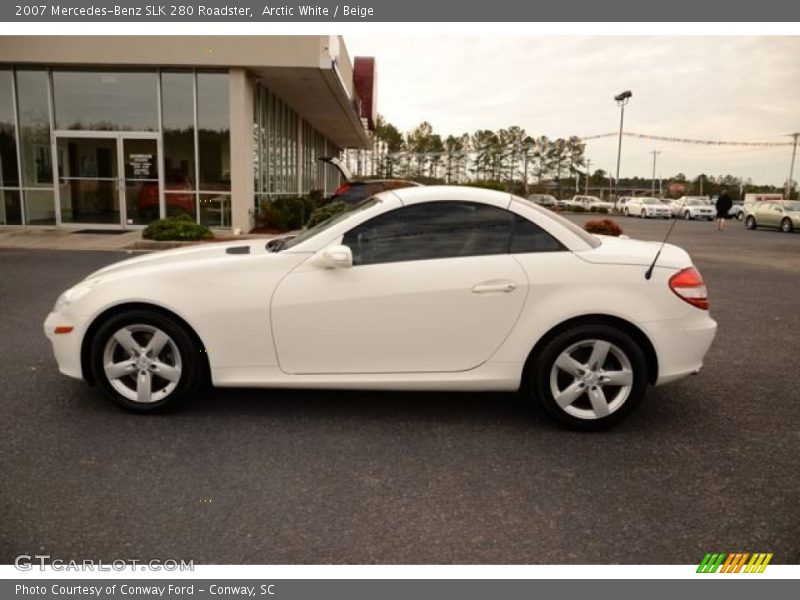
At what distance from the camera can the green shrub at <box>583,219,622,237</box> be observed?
13.6 m

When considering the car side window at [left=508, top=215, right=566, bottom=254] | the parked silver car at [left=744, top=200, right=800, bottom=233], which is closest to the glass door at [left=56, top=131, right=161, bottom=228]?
the car side window at [left=508, top=215, right=566, bottom=254]

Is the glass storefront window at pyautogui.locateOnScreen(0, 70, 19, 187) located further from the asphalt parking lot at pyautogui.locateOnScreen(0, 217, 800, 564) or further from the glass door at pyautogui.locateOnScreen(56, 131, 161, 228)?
the asphalt parking lot at pyautogui.locateOnScreen(0, 217, 800, 564)

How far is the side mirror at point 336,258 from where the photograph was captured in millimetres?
4008

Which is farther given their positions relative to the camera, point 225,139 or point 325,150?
point 325,150

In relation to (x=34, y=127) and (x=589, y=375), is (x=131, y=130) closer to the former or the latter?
(x=34, y=127)

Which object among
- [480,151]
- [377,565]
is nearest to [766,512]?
[377,565]

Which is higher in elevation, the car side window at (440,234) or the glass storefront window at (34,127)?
the glass storefront window at (34,127)

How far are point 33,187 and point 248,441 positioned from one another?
16096mm

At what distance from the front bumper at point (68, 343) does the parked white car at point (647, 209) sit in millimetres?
42114

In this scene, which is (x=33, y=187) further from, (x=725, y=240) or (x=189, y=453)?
(x=725, y=240)

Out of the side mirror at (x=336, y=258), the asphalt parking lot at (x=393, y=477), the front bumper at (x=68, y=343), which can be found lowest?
the asphalt parking lot at (x=393, y=477)

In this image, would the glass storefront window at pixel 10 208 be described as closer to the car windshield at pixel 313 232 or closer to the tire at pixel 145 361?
the tire at pixel 145 361

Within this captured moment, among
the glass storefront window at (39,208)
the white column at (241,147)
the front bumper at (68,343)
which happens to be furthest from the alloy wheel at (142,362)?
the glass storefront window at (39,208)

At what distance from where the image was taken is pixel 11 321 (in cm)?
688
